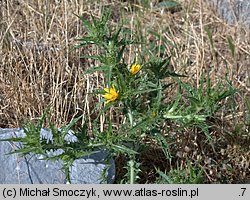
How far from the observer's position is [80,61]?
2828 millimetres

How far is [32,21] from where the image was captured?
2.97m

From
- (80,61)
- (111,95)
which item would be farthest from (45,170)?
(80,61)

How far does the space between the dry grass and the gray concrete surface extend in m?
0.28

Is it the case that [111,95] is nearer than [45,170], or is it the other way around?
[111,95]

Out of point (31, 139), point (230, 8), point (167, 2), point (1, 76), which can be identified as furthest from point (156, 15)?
point (31, 139)

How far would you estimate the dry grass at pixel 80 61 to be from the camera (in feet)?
8.18

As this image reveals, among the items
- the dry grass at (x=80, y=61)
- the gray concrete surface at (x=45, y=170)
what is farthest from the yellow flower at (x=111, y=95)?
the dry grass at (x=80, y=61)

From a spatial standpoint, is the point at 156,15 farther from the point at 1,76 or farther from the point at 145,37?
the point at 1,76

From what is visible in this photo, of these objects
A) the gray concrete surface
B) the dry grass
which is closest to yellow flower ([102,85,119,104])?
the gray concrete surface

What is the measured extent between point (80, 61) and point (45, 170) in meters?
0.76

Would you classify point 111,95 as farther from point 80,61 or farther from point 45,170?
point 80,61

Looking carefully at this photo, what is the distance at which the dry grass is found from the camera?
249 cm

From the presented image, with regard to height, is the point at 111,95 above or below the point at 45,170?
above

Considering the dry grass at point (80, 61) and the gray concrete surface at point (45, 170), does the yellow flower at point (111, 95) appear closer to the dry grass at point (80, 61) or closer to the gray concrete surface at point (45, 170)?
the gray concrete surface at point (45, 170)
